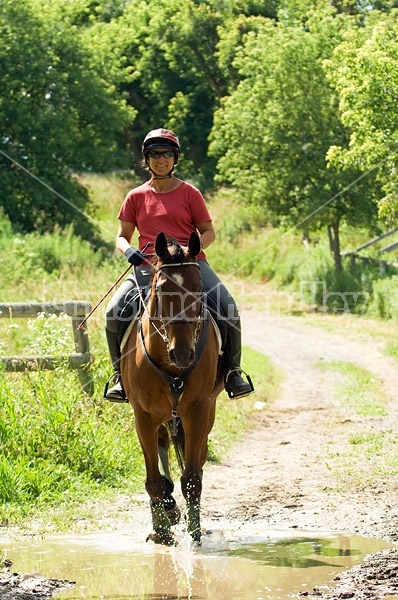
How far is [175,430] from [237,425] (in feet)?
17.1

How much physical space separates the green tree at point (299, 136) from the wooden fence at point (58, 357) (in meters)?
19.9

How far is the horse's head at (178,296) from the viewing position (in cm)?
688

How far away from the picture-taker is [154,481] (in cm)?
799

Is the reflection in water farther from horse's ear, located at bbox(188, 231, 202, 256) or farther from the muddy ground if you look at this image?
horse's ear, located at bbox(188, 231, 202, 256)

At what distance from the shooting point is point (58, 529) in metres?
7.89

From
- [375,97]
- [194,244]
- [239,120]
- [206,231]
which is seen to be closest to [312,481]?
[206,231]

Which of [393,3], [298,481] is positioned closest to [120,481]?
[298,481]

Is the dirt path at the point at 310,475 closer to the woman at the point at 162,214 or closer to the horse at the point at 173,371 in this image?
the horse at the point at 173,371

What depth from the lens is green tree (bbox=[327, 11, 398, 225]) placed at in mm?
19359

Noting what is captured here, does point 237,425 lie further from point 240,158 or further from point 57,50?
point 57,50

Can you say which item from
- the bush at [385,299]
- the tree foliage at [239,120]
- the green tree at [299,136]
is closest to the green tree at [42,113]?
the tree foliage at [239,120]

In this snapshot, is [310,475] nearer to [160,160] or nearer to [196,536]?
[196,536]

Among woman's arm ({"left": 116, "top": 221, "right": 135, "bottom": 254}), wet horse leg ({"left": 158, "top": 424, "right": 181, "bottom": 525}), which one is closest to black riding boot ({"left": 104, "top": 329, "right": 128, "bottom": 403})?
wet horse leg ({"left": 158, "top": 424, "right": 181, "bottom": 525})

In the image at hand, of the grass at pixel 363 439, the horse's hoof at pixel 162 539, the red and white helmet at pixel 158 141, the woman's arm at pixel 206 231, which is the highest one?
the red and white helmet at pixel 158 141
